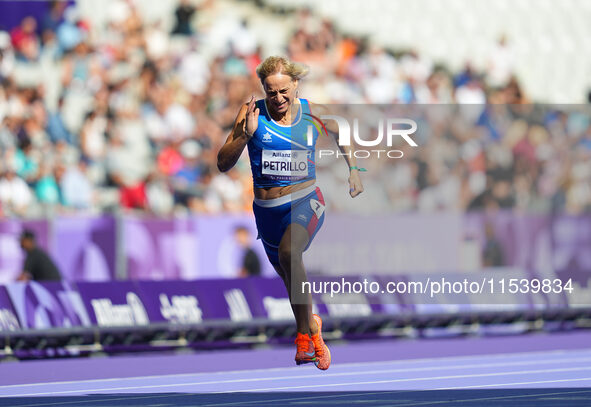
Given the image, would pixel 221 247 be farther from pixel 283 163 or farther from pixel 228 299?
pixel 283 163

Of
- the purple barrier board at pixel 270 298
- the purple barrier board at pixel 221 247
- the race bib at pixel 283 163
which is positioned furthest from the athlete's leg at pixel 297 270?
the purple barrier board at pixel 221 247

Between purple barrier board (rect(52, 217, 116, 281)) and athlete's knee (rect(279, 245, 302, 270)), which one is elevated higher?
athlete's knee (rect(279, 245, 302, 270))

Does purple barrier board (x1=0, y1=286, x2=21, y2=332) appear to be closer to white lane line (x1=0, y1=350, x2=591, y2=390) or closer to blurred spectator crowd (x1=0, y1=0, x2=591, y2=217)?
blurred spectator crowd (x1=0, y1=0, x2=591, y2=217)

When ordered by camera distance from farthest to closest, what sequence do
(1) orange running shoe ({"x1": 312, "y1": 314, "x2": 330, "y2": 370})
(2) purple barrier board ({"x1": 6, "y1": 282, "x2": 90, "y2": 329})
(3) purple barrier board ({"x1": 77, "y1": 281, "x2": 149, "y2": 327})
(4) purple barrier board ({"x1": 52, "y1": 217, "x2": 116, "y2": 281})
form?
(4) purple barrier board ({"x1": 52, "y1": 217, "x2": 116, "y2": 281}) → (3) purple barrier board ({"x1": 77, "y1": 281, "x2": 149, "y2": 327}) → (2) purple barrier board ({"x1": 6, "y1": 282, "x2": 90, "y2": 329}) → (1) orange running shoe ({"x1": 312, "y1": 314, "x2": 330, "y2": 370})

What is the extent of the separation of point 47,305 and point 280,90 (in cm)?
714

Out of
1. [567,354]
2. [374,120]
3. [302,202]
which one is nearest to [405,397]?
[302,202]

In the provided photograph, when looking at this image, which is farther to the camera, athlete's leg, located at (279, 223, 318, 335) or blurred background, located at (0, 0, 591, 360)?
blurred background, located at (0, 0, 591, 360)

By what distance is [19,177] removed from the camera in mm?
18141

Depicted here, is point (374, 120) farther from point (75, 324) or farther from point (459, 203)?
point (75, 324)

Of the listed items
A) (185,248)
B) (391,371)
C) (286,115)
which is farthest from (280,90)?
(185,248)

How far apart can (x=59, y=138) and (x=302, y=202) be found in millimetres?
11147

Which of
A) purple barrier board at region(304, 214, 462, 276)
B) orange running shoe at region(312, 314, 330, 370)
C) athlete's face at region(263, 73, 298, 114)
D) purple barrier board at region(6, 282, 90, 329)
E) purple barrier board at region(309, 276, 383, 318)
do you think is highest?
athlete's face at region(263, 73, 298, 114)

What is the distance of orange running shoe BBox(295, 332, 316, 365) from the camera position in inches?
352

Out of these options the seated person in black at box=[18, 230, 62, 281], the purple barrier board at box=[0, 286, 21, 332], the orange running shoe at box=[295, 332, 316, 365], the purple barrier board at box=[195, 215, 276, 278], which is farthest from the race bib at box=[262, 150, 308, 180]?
the purple barrier board at box=[195, 215, 276, 278]
